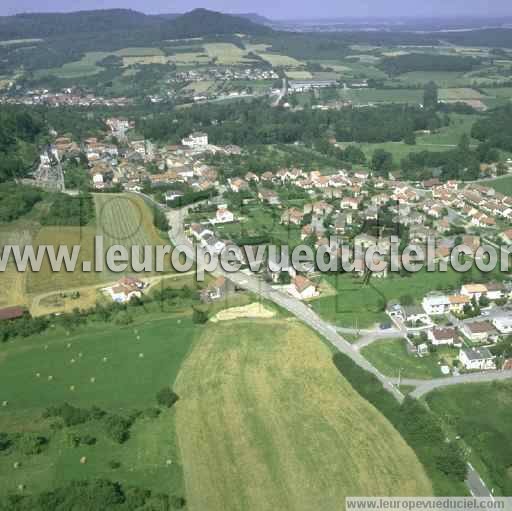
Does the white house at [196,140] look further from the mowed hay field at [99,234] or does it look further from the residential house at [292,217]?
the residential house at [292,217]

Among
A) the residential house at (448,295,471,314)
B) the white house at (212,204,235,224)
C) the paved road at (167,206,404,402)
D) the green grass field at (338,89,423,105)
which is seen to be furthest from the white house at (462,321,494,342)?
the green grass field at (338,89,423,105)

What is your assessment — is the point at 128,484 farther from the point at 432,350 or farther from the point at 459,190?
the point at 459,190

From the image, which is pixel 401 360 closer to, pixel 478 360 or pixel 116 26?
pixel 478 360

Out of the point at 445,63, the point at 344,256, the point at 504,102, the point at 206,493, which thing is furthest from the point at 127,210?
the point at 445,63

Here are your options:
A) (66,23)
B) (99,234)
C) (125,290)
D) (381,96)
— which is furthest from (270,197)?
Answer: (66,23)

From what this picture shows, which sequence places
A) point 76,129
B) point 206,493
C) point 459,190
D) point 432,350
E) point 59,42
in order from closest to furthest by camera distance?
1. point 206,493
2. point 432,350
3. point 459,190
4. point 76,129
5. point 59,42

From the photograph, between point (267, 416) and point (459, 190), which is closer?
point (267, 416)

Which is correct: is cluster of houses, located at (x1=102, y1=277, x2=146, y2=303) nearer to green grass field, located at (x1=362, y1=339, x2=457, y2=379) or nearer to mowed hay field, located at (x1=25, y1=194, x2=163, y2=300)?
mowed hay field, located at (x1=25, y1=194, x2=163, y2=300)

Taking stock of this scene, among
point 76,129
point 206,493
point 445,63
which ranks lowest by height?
point 206,493
